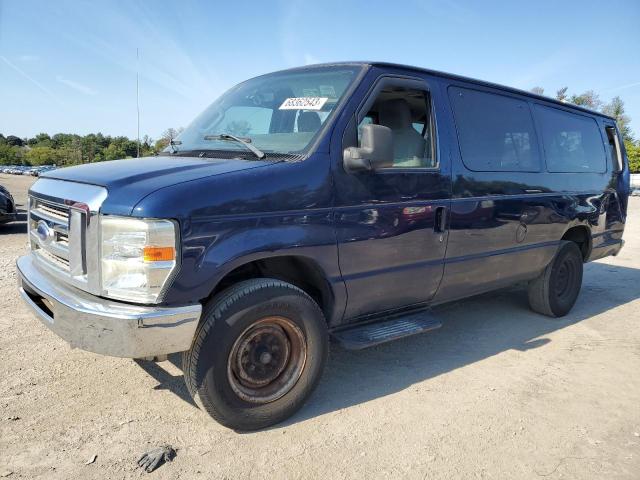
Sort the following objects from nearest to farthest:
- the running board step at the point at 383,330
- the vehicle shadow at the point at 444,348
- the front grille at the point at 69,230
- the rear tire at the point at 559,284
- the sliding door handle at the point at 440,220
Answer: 1. the front grille at the point at 69,230
2. the running board step at the point at 383,330
3. the vehicle shadow at the point at 444,348
4. the sliding door handle at the point at 440,220
5. the rear tire at the point at 559,284

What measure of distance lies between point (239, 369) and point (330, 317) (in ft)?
2.33

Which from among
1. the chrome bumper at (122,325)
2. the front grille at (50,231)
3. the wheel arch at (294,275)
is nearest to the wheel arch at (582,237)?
the wheel arch at (294,275)

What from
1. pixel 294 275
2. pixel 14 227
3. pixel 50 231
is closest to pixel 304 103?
pixel 294 275

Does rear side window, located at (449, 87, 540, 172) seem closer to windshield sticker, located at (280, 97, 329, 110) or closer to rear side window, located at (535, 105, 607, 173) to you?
rear side window, located at (535, 105, 607, 173)

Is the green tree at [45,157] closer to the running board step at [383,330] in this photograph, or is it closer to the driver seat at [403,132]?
the driver seat at [403,132]

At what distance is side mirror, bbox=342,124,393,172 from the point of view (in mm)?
2908

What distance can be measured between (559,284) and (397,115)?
297 cm

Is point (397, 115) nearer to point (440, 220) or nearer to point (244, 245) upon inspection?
point (440, 220)

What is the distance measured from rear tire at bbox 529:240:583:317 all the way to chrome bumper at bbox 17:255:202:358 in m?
4.00

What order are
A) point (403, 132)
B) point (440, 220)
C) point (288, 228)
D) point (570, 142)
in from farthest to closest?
point (570, 142) < point (403, 132) < point (440, 220) < point (288, 228)

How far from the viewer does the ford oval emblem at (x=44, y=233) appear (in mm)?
2895

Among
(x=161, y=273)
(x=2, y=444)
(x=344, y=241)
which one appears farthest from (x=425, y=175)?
(x=2, y=444)

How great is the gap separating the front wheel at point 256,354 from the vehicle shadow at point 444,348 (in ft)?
0.73

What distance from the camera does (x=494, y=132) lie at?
419cm
